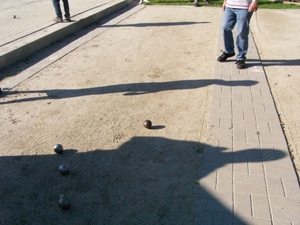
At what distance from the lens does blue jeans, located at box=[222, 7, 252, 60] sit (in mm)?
5945

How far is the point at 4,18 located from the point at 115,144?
874cm

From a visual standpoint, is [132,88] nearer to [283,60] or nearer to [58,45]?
[58,45]

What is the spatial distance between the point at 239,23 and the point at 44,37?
4.82m

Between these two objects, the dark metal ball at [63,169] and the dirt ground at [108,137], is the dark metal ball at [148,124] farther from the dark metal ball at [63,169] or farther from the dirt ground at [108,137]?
the dark metal ball at [63,169]

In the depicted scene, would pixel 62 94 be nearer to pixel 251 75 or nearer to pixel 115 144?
pixel 115 144

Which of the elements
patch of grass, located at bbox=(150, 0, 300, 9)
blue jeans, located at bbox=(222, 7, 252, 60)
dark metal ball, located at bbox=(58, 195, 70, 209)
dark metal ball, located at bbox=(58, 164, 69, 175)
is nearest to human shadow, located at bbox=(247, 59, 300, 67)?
blue jeans, located at bbox=(222, 7, 252, 60)

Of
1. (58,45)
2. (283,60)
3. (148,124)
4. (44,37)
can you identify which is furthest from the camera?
(58,45)

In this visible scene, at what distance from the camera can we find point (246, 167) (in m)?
3.45

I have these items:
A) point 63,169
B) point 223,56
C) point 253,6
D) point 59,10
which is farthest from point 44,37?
point 63,169

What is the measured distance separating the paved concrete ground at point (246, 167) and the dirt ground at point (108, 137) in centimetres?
17

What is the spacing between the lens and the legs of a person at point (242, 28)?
592cm

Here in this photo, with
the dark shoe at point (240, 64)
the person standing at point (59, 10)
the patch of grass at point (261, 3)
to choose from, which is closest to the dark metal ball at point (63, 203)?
the dark shoe at point (240, 64)

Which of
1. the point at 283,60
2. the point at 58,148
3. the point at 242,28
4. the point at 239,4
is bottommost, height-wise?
the point at 283,60

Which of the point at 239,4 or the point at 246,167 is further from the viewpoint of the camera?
the point at 239,4
